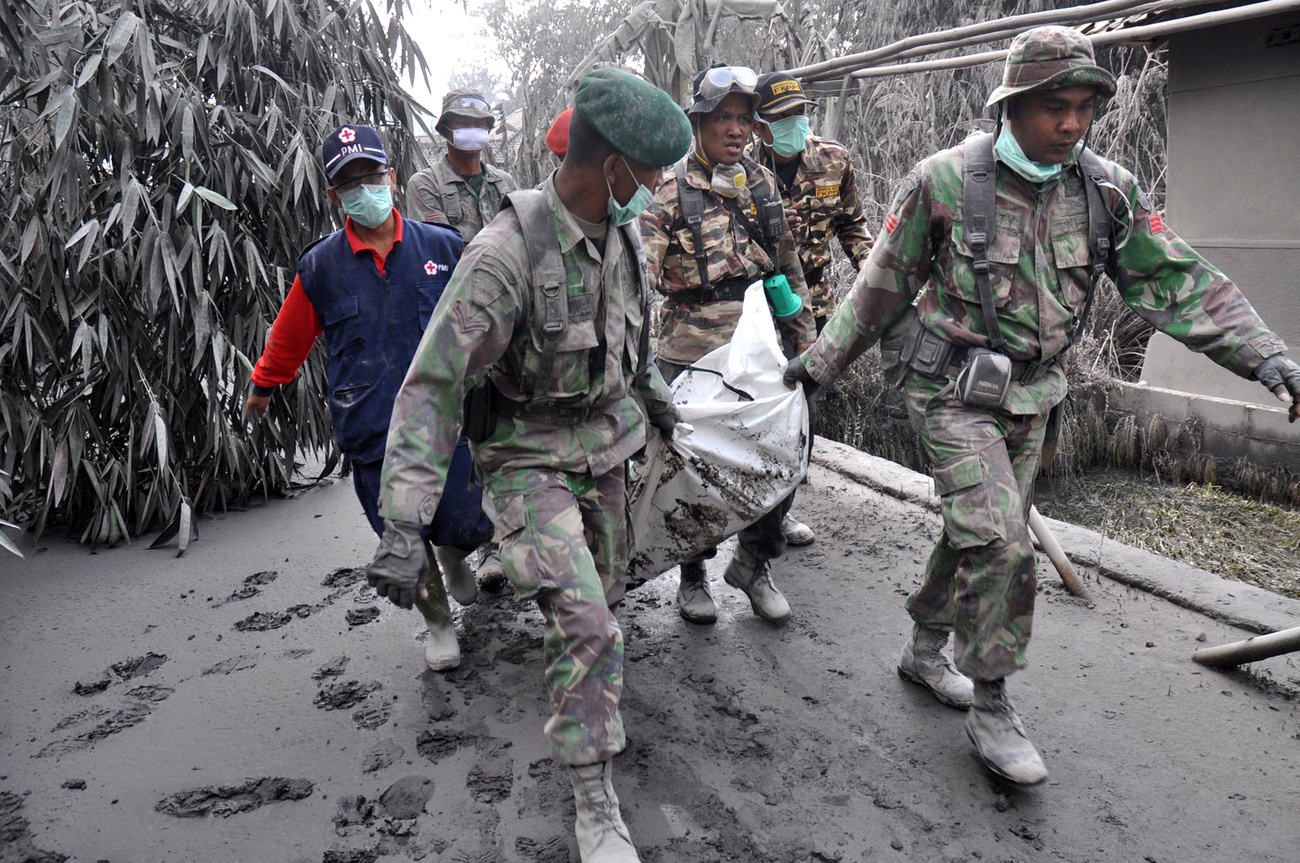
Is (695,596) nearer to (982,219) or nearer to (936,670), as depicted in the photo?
(936,670)

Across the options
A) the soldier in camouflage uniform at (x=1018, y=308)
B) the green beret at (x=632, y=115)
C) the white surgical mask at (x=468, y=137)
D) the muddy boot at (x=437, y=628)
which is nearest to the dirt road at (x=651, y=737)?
the muddy boot at (x=437, y=628)

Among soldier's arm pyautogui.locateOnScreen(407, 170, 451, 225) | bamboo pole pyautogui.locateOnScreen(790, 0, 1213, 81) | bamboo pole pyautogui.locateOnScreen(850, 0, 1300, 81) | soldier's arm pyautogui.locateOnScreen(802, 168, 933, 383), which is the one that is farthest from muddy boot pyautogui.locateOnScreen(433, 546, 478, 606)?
bamboo pole pyautogui.locateOnScreen(790, 0, 1213, 81)

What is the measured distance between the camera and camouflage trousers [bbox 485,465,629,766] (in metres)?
2.28

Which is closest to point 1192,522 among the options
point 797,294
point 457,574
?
point 797,294

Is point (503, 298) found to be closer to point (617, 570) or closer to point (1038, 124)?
point (617, 570)

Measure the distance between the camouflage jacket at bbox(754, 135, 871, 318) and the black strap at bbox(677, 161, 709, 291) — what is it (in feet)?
1.78

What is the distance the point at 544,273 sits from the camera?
7.60ft

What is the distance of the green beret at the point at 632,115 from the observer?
2195mm

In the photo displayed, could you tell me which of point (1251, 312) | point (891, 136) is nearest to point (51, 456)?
point (1251, 312)

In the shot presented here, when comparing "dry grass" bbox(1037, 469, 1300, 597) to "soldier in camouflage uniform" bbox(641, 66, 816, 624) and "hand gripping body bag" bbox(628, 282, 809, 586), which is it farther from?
"hand gripping body bag" bbox(628, 282, 809, 586)

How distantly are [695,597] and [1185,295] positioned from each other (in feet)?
6.60

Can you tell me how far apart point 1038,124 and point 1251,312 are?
31.5 inches

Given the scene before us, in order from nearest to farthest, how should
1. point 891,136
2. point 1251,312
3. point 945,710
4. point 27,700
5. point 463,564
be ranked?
1. point 1251,312
2. point 945,710
3. point 27,700
4. point 463,564
5. point 891,136

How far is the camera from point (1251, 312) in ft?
8.65
